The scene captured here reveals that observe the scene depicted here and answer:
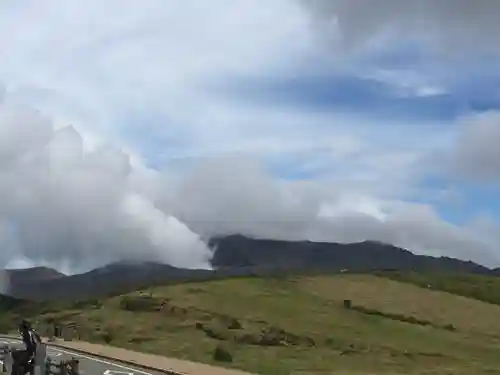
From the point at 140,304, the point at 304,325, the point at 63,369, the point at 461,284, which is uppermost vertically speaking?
the point at 461,284

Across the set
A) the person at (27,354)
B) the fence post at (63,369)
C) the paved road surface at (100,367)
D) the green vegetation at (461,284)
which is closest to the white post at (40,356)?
the person at (27,354)

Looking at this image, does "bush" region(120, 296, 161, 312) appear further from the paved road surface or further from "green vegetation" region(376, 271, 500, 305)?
"green vegetation" region(376, 271, 500, 305)

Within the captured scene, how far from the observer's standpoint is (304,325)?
9081 centimetres

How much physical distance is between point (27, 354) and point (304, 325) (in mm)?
67587

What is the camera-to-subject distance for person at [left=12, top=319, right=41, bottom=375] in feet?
82.0

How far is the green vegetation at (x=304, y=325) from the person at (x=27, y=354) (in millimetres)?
17553

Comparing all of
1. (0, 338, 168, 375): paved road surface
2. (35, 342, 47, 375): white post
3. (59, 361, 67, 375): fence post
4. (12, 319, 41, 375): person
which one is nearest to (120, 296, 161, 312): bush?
(0, 338, 168, 375): paved road surface

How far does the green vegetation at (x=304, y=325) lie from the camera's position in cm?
5894

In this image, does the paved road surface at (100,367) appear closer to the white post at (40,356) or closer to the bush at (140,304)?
the white post at (40,356)

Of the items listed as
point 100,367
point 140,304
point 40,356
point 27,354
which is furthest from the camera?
point 140,304

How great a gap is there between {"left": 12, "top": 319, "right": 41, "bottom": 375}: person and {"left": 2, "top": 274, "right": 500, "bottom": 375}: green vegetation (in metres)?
17.6

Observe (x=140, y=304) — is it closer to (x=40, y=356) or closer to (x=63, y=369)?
(x=63, y=369)

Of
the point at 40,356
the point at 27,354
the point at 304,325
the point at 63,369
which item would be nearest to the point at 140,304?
the point at 304,325

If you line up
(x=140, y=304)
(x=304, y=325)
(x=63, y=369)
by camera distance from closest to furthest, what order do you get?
1. (x=63, y=369)
2. (x=304, y=325)
3. (x=140, y=304)
